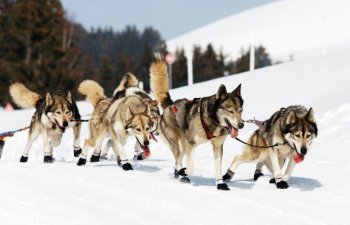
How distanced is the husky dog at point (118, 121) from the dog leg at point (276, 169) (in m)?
1.55

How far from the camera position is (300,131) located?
6742 millimetres

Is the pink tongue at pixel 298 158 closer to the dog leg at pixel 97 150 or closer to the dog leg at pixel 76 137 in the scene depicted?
the dog leg at pixel 97 150

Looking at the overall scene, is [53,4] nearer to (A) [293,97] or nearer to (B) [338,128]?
(A) [293,97]

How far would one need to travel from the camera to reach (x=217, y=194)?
6.57 m

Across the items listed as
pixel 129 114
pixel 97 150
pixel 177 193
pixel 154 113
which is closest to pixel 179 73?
pixel 97 150

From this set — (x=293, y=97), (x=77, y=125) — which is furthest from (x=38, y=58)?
(x=77, y=125)

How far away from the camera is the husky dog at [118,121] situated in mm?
7695

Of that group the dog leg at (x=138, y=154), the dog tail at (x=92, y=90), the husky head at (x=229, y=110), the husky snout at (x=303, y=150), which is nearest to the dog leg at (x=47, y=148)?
the dog tail at (x=92, y=90)

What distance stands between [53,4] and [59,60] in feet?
13.2

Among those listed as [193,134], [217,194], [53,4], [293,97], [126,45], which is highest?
[126,45]

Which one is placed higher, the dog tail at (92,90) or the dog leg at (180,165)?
the dog tail at (92,90)

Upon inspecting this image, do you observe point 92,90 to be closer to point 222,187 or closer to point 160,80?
point 160,80

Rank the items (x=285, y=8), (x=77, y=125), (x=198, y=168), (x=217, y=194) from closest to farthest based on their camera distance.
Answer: (x=217, y=194)
(x=198, y=168)
(x=77, y=125)
(x=285, y=8)

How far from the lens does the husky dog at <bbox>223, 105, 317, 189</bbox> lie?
6.77 m
